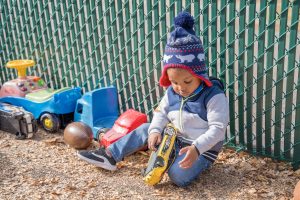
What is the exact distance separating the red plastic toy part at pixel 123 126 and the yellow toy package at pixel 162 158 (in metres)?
0.59

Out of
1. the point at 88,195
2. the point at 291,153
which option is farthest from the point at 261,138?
the point at 88,195

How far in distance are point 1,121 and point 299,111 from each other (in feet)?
9.76

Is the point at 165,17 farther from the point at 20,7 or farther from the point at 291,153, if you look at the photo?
the point at 20,7

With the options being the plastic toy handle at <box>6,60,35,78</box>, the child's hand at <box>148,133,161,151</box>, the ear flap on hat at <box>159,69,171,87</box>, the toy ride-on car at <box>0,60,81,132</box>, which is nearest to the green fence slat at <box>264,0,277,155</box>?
the ear flap on hat at <box>159,69,171,87</box>

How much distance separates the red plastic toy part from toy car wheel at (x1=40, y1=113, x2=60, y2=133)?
2.24 feet

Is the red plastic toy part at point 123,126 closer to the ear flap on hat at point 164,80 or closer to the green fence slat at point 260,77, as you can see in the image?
the ear flap on hat at point 164,80

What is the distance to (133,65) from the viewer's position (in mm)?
4738

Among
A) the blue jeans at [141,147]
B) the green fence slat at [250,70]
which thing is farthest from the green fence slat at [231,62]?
the blue jeans at [141,147]

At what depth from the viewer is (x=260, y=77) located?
153 inches

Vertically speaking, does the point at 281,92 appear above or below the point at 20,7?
below

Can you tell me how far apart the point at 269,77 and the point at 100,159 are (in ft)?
5.20

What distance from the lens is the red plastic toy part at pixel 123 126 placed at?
426 cm

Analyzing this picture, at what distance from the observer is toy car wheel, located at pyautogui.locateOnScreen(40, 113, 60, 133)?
4.81m

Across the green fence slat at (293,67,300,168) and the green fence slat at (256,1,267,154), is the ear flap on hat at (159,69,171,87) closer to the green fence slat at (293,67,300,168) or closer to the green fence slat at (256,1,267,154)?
the green fence slat at (256,1,267,154)
